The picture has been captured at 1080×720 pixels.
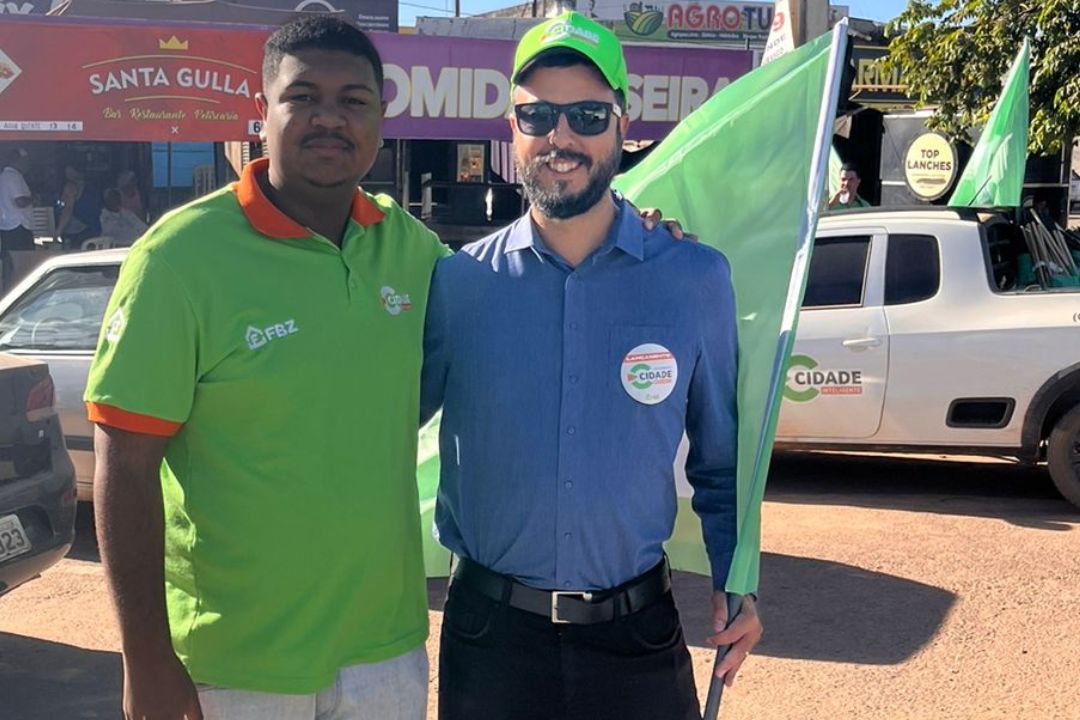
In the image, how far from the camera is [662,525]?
2.72m

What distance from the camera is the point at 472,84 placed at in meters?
15.2

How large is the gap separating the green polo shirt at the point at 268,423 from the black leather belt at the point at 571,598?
0.70 feet

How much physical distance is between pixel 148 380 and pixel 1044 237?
7222 mm

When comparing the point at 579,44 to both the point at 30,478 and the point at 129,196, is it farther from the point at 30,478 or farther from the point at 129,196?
the point at 129,196

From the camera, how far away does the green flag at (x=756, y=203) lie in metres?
2.82

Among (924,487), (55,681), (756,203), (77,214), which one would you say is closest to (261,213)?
(756,203)

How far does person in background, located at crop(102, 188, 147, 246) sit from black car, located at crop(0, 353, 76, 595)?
1159 cm

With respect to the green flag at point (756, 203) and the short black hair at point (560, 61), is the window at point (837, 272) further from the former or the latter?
the short black hair at point (560, 61)

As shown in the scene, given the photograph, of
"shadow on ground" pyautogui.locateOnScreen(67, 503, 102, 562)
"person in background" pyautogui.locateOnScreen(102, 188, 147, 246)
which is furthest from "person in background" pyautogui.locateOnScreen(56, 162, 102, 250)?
"shadow on ground" pyautogui.locateOnScreen(67, 503, 102, 562)

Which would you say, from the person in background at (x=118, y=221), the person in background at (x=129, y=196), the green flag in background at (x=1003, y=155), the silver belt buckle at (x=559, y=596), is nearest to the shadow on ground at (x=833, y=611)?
the silver belt buckle at (x=559, y=596)

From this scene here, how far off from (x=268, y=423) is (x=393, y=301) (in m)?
0.38

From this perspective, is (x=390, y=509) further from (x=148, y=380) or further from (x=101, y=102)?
(x=101, y=102)

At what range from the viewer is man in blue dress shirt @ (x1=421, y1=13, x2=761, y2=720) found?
104 inches

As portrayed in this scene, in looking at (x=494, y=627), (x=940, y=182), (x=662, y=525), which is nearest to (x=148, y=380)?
(x=494, y=627)
